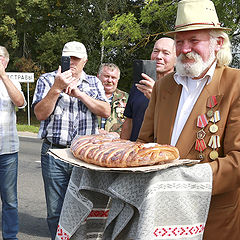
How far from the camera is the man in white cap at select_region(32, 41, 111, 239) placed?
3.88 meters

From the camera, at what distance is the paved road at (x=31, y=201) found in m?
5.14

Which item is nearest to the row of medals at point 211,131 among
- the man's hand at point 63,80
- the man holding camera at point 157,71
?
the man holding camera at point 157,71

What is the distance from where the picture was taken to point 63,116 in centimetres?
393

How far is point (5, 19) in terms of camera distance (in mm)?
28453

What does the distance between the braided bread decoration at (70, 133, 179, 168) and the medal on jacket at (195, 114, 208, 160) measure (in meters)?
0.25

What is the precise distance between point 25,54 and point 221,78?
99.5ft

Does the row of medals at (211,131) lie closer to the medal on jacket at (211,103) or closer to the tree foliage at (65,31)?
the medal on jacket at (211,103)

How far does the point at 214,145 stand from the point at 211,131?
7 centimetres

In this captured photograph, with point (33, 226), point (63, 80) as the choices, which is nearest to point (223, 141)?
point (63, 80)

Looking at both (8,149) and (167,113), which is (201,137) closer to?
(167,113)

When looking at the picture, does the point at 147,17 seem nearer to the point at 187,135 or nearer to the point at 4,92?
the point at 4,92

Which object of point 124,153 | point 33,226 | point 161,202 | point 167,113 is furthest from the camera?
point 33,226

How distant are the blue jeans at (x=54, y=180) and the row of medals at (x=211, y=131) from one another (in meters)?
2.06

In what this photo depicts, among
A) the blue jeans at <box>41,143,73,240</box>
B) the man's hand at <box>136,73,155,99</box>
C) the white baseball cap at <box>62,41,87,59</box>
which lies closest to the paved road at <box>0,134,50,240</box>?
the blue jeans at <box>41,143,73,240</box>
